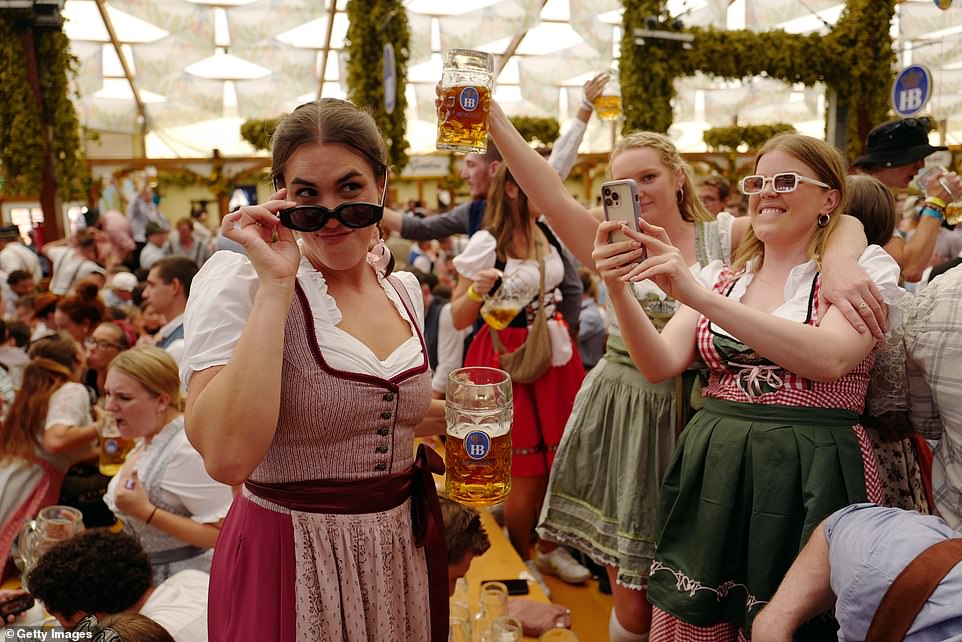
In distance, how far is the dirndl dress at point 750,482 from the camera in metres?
1.43

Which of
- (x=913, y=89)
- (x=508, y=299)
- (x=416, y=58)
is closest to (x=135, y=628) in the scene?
(x=508, y=299)

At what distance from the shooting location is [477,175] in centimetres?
330

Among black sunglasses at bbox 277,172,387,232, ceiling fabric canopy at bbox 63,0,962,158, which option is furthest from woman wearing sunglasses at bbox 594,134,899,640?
ceiling fabric canopy at bbox 63,0,962,158

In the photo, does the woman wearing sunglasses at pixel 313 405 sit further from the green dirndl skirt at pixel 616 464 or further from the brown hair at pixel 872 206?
the brown hair at pixel 872 206

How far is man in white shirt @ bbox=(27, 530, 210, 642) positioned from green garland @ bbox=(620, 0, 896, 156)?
8410mm

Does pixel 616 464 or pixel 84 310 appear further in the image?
pixel 84 310

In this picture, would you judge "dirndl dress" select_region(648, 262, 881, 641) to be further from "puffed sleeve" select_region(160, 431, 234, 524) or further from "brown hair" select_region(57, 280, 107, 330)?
"brown hair" select_region(57, 280, 107, 330)

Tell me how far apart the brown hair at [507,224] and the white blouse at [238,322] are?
5.11 ft

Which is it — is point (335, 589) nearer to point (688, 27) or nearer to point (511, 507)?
point (511, 507)

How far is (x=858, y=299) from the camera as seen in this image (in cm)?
136

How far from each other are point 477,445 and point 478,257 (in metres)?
1.54

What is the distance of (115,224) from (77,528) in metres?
6.98

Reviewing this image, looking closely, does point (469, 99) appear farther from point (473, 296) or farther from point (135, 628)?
point (473, 296)

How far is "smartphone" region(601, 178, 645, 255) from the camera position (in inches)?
51.4
